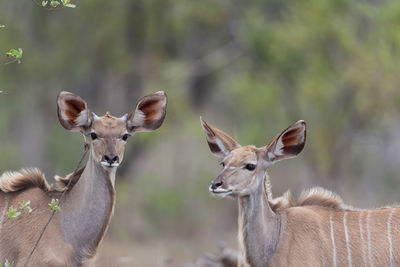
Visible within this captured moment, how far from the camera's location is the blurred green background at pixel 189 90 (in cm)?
1728

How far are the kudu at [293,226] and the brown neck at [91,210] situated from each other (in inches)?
31.0

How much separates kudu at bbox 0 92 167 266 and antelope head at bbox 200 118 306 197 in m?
0.74

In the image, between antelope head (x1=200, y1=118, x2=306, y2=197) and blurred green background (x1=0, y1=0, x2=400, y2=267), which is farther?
blurred green background (x1=0, y1=0, x2=400, y2=267)

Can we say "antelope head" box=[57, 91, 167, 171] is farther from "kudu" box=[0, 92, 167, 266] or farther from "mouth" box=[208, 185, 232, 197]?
"mouth" box=[208, 185, 232, 197]

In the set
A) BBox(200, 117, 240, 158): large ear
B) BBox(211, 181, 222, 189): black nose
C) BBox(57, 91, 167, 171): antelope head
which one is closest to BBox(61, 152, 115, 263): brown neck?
BBox(57, 91, 167, 171): antelope head

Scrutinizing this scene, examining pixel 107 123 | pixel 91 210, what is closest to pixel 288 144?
pixel 107 123

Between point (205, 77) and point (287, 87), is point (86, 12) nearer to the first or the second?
point (287, 87)

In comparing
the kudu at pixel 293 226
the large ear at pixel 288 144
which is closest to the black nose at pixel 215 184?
the kudu at pixel 293 226

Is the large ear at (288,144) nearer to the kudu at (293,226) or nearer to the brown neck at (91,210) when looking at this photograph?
the kudu at (293,226)

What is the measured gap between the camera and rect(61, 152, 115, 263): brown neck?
21.9 ft

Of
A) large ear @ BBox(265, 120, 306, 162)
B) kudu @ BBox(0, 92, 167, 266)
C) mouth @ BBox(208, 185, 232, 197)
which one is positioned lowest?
kudu @ BBox(0, 92, 167, 266)

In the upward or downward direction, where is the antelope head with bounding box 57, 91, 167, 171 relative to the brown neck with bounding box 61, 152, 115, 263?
upward

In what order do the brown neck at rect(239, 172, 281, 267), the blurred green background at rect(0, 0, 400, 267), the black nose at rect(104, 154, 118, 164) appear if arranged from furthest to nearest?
the blurred green background at rect(0, 0, 400, 267)
the brown neck at rect(239, 172, 281, 267)
the black nose at rect(104, 154, 118, 164)

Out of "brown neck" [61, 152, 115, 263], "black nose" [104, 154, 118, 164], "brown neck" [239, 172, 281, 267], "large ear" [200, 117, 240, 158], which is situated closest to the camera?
"black nose" [104, 154, 118, 164]
